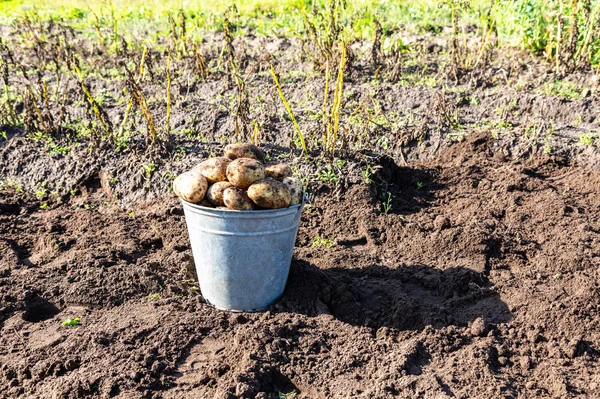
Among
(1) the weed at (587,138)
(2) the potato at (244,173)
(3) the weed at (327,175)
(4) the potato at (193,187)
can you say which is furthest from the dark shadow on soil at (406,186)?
(4) the potato at (193,187)

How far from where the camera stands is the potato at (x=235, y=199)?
11.5 ft

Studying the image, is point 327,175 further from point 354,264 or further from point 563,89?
point 563,89

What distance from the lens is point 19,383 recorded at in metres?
3.32

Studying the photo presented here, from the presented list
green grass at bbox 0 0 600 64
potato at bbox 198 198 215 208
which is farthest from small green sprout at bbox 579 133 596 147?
potato at bbox 198 198 215 208

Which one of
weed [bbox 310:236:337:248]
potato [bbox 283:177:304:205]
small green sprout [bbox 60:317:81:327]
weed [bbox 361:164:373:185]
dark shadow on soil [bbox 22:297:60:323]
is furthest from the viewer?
weed [bbox 361:164:373:185]

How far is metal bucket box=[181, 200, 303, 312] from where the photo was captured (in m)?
3.56

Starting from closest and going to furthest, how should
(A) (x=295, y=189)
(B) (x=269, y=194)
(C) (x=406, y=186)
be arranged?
(B) (x=269, y=194) < (A) (x=295, y=189) < (C) (x=406, y=186)

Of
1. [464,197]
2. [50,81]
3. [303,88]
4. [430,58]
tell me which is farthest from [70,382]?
[430,58]

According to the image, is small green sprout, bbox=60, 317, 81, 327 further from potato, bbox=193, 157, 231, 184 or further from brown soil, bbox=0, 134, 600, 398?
potato, bbox=193, 157, 231, 184

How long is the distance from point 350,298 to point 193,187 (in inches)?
42.7

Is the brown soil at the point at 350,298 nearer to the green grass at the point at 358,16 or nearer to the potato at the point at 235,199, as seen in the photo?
the potato at the point at 235,199

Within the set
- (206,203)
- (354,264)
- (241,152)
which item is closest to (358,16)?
(354,264)

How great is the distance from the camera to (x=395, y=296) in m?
3.97

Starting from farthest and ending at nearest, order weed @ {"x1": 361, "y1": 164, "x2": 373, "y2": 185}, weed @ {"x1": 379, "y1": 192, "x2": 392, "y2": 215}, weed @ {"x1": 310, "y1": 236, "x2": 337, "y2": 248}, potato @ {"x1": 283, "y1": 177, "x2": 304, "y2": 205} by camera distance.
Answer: weed @ {"x1": 361, "y1": 164, "x2": 373, "y2": 185} → weed @ {"x1": 379, "y1": 192, "x2": 392, "y2": 215} → weed @ {"x1": 310, "y1": 236, "x2": 337, "y2": 248} → potato @ {"x1": 283, "y1": 177, "x2": 304, "y2": 205}
